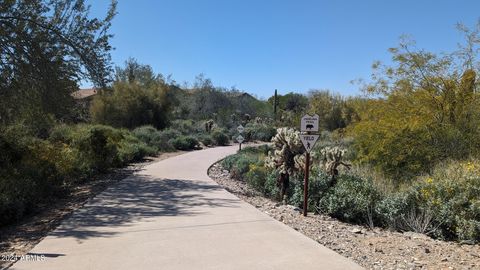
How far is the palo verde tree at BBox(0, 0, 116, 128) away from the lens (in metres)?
11.2

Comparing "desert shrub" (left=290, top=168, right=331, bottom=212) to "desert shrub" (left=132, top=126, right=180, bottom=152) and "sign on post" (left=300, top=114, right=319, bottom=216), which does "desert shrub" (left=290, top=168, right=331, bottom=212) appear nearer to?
"sign on post" (left=300, top=114, right=319, bottom=216)

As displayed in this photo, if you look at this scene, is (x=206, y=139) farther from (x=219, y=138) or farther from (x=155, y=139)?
(x=155, y=139)

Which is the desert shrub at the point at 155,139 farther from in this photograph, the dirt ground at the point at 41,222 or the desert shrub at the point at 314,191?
the desert shrub at the point at 314,191

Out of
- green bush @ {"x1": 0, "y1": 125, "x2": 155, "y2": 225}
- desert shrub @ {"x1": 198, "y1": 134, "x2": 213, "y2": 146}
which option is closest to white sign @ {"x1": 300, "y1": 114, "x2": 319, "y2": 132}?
green bush @ {"x1": 0, "y1": 125, "x2": 155, "y2": 225}

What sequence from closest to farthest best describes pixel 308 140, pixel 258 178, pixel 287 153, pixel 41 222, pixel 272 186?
pixel 41 222
pixel 308 140
pixel 287 153
pixel 272 186
pixel 258 178

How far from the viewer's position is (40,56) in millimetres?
11648

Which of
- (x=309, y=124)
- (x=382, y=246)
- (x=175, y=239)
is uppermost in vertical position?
(x=309, y=124)

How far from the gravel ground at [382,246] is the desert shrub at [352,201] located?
1.04 ft

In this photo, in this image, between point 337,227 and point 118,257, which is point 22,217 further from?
point 337,227

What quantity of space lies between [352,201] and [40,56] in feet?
28.7

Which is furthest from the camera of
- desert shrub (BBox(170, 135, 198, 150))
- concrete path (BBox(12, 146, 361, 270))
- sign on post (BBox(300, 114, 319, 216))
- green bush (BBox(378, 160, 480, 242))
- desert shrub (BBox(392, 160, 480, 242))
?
desert shrub (BBox(170, 135, 198, 150))

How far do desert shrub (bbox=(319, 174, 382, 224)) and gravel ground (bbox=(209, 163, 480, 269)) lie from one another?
32cm

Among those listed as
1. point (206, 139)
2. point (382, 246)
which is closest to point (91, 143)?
point (382, 246)

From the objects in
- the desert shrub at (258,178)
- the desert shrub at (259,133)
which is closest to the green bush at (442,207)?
the desert shrub at (258,178)
